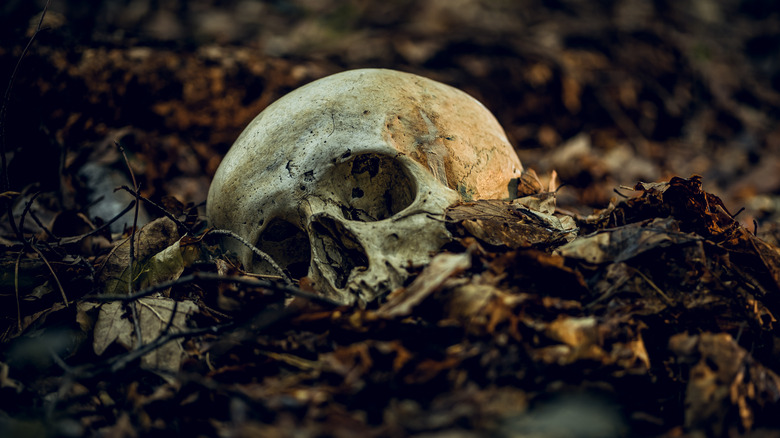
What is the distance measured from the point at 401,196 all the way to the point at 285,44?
16.7 ft

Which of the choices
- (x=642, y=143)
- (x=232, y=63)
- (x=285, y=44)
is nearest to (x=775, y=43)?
(x=642, y=143)

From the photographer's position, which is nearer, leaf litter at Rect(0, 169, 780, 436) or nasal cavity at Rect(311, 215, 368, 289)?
leaf litter at Rect(0, 169, 780, 436)

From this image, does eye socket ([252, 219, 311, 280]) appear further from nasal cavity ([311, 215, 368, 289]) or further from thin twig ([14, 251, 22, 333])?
thin twig ([14, 251, 22, 333])

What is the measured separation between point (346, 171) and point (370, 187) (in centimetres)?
13

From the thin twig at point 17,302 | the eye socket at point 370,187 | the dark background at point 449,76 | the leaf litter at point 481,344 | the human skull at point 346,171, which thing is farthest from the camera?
the dark background at point 449,76

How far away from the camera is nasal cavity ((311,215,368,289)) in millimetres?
1940

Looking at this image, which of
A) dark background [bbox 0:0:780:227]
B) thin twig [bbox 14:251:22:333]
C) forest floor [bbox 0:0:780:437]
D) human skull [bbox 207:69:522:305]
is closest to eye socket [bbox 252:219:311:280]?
human skull [bbox 207:69:522:305]

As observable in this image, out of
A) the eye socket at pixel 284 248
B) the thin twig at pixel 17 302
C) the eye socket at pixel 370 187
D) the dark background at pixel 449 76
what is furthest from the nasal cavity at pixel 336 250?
the dark background at pixel 449 76

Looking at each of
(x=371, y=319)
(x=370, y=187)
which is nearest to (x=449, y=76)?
(x=370, y=187)

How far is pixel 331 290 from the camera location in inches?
72.6

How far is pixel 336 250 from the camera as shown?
1982 millimetres

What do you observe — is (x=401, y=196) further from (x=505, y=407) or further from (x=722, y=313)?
(x=722, y=313)

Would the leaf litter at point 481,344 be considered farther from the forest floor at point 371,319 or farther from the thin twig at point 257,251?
the thin twig at point 257,251

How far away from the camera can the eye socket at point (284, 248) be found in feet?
7.06
